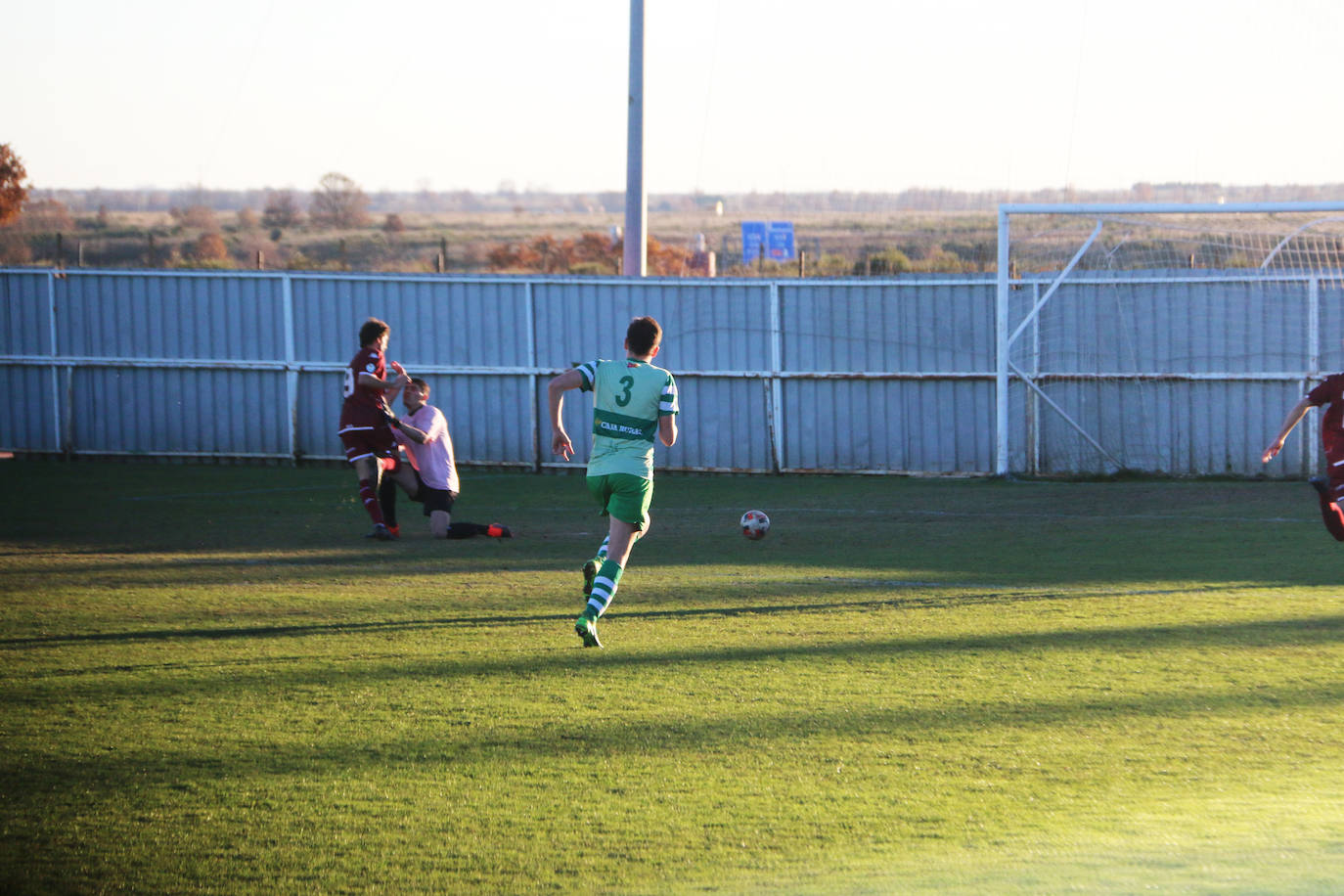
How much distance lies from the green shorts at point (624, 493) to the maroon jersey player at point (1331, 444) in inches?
208

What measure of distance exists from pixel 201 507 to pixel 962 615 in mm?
9595

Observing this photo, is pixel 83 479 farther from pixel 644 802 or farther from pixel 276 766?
pixel 644 802

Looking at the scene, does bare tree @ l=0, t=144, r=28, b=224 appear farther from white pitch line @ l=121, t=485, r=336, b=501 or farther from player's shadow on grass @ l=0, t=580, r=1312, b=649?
player's shadow on grass @ l=0, t=580, r=1312, b=649

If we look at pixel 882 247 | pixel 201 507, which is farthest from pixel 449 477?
pixel 882 247

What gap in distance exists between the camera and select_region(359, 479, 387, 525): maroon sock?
41.0 ft

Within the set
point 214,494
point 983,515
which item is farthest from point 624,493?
point 214,494

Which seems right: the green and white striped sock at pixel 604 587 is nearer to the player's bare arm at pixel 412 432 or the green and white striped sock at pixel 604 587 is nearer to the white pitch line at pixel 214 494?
the player's bare arm at pixel 412 432

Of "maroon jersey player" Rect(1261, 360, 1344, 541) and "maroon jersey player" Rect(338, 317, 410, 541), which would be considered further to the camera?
"maroon jersey player" Rect(338, 317, 410, 541)

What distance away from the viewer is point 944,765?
569 cm

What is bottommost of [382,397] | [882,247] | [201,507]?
[201,507]

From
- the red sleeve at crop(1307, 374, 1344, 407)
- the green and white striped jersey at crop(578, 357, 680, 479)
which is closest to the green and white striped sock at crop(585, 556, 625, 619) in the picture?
the green and white striped jersey at crop(578, 357, 680, 479)

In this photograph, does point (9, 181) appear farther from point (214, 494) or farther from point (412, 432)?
point (412, 432)

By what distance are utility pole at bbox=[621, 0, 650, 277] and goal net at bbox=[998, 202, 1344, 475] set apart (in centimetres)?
571

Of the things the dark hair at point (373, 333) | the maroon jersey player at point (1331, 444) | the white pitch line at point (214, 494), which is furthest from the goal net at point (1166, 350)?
the white pitch line at point (214, 494)
